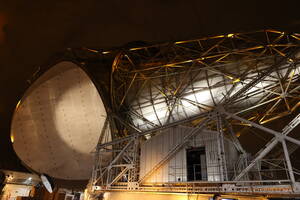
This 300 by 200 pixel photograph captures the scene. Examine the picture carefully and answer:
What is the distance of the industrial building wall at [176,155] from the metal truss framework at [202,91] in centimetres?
41

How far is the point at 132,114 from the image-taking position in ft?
67.7

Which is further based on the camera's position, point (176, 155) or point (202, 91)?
point (202, 91)

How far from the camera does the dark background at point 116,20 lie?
9.79 ft

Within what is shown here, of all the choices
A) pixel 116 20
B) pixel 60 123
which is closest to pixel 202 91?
pixel 60 123

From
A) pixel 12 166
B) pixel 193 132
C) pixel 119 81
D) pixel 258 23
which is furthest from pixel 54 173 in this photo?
pixel 258 23

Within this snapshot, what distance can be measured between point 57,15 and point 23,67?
4.87 feet

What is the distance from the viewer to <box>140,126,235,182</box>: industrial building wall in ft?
41.0

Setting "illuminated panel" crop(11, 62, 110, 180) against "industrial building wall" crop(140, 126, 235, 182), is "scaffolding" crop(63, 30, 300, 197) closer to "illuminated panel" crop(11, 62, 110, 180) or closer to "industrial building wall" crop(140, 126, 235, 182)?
"industrial building wall" crop(140, 126, 235, 182)

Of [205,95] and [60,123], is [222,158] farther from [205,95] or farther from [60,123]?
[60,123]

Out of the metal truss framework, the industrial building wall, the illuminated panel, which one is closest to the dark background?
the metal truss framework

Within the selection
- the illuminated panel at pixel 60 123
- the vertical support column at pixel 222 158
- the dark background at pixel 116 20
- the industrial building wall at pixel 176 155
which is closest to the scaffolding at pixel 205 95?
the vertical support column at pixel 222 158

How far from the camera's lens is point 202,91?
17.2 meters

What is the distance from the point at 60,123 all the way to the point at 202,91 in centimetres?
1335

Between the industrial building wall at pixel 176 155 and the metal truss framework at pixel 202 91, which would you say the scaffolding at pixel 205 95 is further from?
the industrial building wall at pixel 176 155
